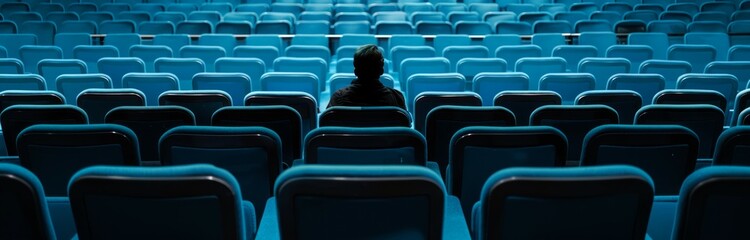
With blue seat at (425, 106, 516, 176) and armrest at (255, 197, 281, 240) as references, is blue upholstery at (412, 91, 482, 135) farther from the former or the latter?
armrest at (255, 197, 281, 240)

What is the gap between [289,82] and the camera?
4238mm

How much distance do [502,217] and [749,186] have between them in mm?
642

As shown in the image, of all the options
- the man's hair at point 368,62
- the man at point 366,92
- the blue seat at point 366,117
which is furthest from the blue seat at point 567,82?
the blue seat at point 366,117

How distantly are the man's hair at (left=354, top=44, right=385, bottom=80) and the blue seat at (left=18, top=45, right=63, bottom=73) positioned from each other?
3.71 m

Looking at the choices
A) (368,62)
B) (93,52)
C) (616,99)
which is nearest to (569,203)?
(368,62)

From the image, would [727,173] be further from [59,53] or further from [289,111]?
[59,53]

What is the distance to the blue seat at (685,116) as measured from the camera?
2828 mm

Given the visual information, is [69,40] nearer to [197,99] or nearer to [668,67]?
[197,99]

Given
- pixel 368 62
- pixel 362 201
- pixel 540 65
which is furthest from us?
pixel 540 65

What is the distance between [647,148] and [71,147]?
2234 millimetres

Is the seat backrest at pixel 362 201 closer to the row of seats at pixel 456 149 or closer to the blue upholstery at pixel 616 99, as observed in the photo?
the row of seats at pixel 456 149

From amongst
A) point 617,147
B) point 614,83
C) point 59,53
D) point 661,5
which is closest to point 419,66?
point 614,83

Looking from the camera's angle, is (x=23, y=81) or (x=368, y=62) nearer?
(x=368, y=62)

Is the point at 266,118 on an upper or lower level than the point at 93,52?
upper
